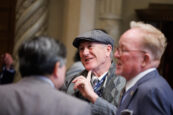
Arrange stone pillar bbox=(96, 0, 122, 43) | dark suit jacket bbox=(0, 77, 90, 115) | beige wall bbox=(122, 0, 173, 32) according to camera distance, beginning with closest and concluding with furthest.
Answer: dark suit jacket bbox=(0, 77, 90, 115), stone pillar bbox=(96, 0, 122, 43), beige wall bbox=(122, 0, 173, 32)

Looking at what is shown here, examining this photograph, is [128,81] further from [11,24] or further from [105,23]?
[11,24]

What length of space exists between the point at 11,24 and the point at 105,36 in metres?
3.79

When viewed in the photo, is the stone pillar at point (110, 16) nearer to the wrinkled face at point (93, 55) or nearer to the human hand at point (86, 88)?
the wrinkled face at point (93, 55)

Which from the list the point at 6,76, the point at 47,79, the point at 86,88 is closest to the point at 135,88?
the point at 86,88

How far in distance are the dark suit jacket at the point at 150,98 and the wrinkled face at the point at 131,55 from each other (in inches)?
3.5

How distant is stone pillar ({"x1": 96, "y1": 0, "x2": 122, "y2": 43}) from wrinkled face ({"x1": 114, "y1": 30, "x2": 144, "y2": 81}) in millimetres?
3494

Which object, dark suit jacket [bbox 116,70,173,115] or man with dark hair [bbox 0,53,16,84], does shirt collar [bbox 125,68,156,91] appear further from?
man with dark hair [bbox 0,53,16,84]

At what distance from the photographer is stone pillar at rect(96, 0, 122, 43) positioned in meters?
5.65

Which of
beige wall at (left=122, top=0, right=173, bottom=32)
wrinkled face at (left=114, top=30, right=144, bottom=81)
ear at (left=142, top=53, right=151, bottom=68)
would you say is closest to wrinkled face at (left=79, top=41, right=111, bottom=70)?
wrinkled face at (left=114, top=30, right=144, bottom=81)

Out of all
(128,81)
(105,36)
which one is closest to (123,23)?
(105,36)

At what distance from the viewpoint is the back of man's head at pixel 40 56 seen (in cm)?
169

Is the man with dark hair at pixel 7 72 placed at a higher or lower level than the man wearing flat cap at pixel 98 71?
lower

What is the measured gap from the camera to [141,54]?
2.09 meters

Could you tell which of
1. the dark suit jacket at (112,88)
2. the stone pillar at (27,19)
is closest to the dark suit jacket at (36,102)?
the dark suit jacket at (112,88)
